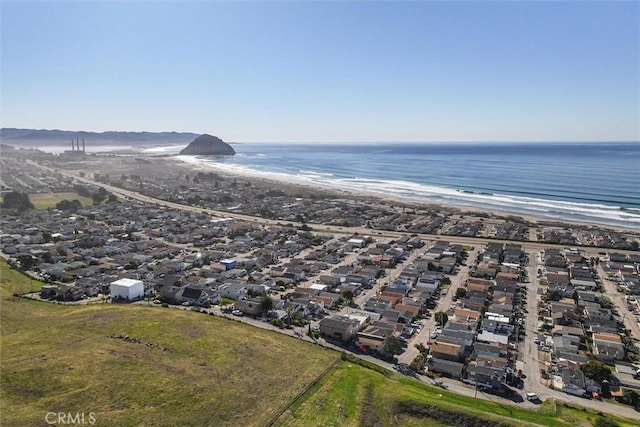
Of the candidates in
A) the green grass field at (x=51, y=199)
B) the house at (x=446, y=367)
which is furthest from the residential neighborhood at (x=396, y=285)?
the green grass field at (x=51, y=199)

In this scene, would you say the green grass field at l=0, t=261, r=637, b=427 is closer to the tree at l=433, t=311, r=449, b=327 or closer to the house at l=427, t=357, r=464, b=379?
the house at l=427, t=357, r=464, b=379

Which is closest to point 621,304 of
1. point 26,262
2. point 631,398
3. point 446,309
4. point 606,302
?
point 606,302

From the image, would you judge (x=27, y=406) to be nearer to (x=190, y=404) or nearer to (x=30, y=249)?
(x=190, y=404)

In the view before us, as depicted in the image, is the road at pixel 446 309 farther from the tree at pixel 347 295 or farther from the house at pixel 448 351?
the house at pixel 448 351

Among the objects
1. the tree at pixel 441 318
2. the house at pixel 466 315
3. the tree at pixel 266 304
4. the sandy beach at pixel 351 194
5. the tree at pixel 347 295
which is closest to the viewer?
the tree at pixel 441 318

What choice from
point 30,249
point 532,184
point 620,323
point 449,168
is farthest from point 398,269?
point 449,168

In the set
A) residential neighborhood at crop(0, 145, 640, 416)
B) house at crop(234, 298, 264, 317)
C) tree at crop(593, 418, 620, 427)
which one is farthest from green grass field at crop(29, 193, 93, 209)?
tree at crop(593, 418, 620, 427)
